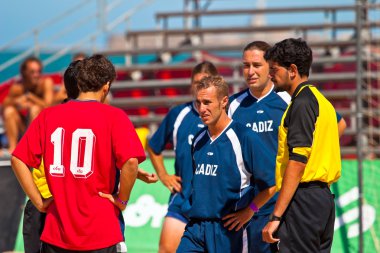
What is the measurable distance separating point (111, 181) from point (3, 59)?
42.5 ft

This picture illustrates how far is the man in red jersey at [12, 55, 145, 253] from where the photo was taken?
535 cm

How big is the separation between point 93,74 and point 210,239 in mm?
1597

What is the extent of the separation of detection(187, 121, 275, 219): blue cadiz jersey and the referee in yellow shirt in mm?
449

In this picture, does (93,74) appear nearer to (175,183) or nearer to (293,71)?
(293,71)

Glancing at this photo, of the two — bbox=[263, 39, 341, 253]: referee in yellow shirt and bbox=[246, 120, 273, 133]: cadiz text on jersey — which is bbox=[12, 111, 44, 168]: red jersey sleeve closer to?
bbox=[263, 39, 341, 253]: referee in yellow shirt

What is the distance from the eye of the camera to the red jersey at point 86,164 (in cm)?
535

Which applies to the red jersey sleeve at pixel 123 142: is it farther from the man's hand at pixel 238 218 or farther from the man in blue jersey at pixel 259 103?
the man in blue jersey at pixel 259 103

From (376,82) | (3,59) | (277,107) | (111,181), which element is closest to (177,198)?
(277,107)

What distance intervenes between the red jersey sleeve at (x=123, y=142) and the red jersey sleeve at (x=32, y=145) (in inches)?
19.8

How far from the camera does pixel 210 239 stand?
6234 mm

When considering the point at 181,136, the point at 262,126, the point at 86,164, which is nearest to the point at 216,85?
the point at 262,126

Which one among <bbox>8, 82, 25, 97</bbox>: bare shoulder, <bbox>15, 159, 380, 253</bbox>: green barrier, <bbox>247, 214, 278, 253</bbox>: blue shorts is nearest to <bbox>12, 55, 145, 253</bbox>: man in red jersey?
<bbox>247, 214, 278, 253</bbox>: blue shorts

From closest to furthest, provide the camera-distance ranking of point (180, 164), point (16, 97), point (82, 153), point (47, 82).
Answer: point (82, 153) → point (180, 164) → point (47, 82) → point (16, 97)

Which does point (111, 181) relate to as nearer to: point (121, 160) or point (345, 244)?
point (121, 160)
